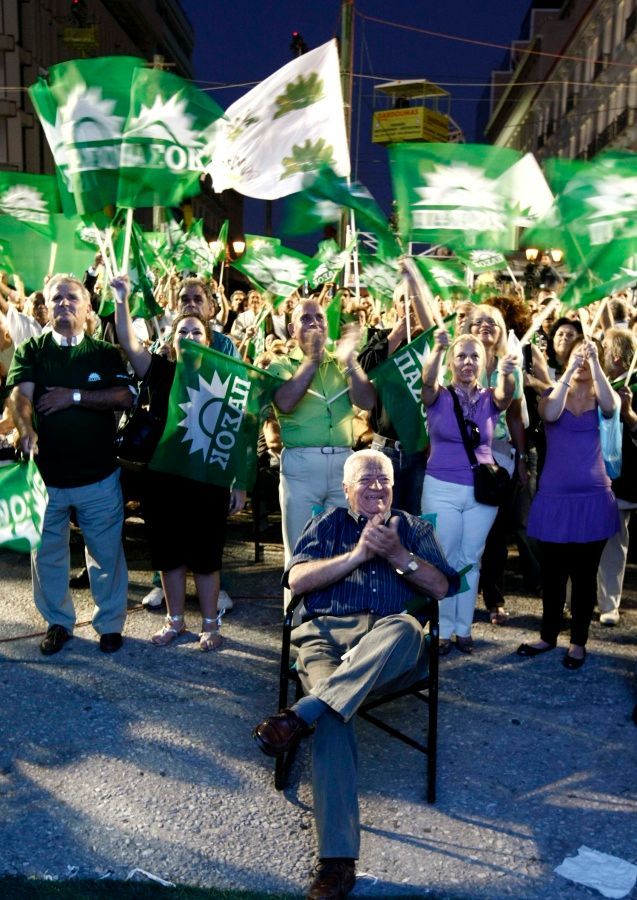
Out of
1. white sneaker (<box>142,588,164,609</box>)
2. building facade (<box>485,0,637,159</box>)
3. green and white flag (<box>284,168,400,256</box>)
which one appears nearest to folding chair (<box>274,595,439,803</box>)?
green and white flag (<box>284,168,400,256</box>)

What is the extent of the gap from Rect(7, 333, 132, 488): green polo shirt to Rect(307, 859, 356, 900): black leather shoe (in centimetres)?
265

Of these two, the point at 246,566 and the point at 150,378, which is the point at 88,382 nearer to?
the point at 150,378

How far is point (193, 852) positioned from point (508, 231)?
12.2 feet

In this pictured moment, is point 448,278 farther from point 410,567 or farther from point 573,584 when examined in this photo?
point 410,567

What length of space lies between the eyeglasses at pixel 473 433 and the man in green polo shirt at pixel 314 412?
0.54 meters

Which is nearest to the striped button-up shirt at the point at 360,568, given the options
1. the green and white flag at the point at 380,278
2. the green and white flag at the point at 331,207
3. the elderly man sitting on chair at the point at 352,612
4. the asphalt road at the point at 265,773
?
the elderly man sitting on chair at the point at 352,612

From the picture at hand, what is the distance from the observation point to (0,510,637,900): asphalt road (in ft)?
11.0

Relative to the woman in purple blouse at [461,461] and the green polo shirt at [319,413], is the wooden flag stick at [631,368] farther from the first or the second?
the green polo shirt at [319,413]

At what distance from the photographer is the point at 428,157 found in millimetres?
5359

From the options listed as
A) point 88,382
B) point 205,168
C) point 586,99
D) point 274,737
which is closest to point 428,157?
point 205,168

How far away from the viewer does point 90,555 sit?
17.6 ft

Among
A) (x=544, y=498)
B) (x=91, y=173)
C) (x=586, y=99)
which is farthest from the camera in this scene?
(x=586, y=99)

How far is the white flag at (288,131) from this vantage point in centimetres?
557

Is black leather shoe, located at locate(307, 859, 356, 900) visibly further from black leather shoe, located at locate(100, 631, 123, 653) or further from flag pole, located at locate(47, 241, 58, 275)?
flag pole, located at locate(47, 241, 58, 275)
